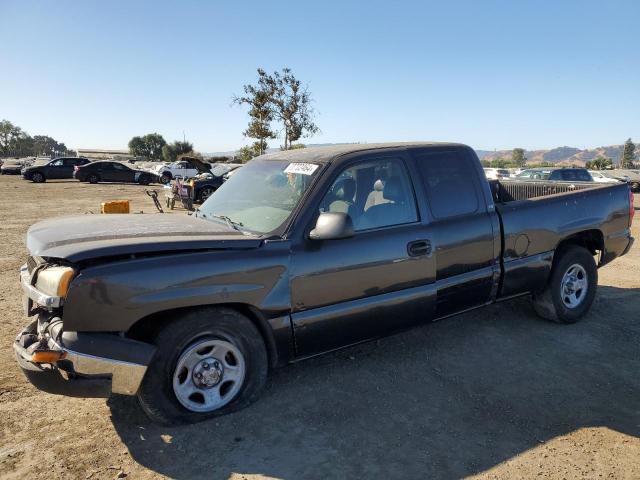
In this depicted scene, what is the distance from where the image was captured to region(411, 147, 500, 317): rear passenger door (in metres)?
3.87

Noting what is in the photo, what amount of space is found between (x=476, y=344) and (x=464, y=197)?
141 centimetres

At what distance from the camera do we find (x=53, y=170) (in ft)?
104

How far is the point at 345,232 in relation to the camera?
3.13 meters

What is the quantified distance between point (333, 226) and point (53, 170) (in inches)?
1333

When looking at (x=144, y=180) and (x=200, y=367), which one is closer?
(x=200, y=367)

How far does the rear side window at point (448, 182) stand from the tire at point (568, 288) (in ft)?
4.46

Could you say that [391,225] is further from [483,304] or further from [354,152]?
[483,304]

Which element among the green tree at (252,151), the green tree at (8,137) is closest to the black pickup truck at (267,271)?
the green tree at (252,151)

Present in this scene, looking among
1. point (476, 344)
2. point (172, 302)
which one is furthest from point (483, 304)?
point (172, 302)

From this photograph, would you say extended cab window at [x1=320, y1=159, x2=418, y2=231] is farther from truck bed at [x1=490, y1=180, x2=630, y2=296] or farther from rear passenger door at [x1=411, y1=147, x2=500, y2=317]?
truck bed at [x1=490, y1=180, x2=630, y2=296]

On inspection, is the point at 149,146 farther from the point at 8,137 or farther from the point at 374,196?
the point at 374,196

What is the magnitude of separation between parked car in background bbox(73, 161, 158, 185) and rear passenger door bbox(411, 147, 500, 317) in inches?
1198

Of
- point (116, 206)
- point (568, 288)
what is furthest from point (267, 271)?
point (116, 206)

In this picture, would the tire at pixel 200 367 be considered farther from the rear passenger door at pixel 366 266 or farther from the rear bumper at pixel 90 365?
the rear passenger door at pixel 366 266
